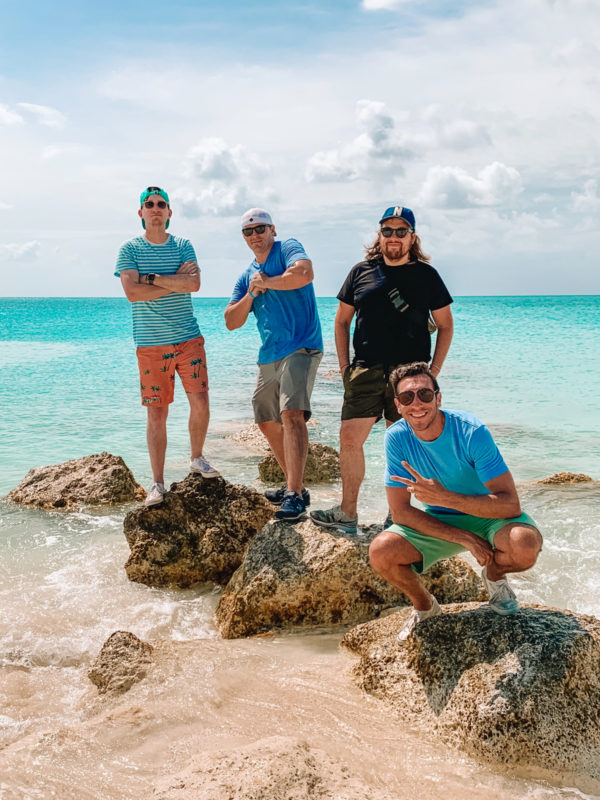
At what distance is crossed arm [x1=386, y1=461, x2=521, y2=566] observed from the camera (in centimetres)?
402

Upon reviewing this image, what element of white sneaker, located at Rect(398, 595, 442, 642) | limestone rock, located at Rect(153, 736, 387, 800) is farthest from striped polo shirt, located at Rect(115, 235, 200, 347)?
limestone rock, located at Rect(153, 736, 387, 800)

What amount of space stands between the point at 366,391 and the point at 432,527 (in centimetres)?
148

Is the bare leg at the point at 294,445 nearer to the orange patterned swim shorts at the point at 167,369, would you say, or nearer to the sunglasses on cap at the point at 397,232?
the orange patterned swim shorts at the point at 167,369

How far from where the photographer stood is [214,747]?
12.1 ft

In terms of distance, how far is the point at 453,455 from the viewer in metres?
4.15

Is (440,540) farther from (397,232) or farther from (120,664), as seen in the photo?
(397,232)

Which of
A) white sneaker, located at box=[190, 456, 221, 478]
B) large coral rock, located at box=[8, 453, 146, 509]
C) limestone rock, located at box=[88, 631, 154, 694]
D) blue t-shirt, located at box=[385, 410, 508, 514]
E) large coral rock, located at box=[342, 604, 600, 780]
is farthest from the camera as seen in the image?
large coral rock, located at box=[8, 453, 146, 509]

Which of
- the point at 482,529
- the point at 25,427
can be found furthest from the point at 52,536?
the point at 25,427

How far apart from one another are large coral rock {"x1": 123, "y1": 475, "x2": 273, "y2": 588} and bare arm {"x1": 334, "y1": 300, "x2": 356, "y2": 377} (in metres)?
1.74

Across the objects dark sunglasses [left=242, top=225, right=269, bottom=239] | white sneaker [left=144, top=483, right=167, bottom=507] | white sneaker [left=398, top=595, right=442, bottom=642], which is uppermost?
dark sunglasses [left=242, top=225, right=269, bottom=239]

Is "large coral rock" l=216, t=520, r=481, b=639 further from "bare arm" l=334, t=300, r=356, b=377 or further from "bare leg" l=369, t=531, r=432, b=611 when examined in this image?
"bare arm" l=334, t=300, r=356, b=377

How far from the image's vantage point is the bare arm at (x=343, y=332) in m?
5.46

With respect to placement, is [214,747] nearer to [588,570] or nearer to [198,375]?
[198,375]

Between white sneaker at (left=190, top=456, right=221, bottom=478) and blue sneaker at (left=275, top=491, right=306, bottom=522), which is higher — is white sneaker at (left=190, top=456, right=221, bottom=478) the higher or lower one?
the higher one
